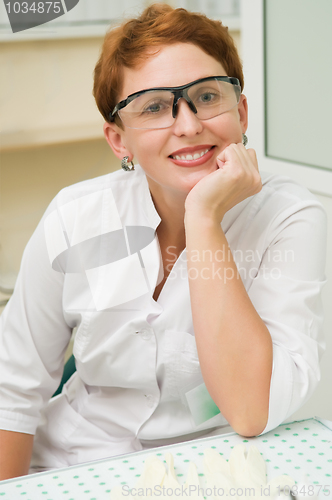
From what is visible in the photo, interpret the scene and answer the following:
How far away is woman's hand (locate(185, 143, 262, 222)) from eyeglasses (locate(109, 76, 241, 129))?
0.11 meters

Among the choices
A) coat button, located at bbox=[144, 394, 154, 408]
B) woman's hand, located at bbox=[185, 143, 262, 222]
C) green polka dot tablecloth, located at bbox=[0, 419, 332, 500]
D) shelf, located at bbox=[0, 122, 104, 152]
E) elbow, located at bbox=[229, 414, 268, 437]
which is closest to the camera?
green polka dot tablecloth, located at bbox=[0, 419, 332, 500]

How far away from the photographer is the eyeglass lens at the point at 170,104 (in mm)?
1075

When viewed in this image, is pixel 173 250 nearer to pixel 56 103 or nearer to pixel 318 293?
pixel 318 293

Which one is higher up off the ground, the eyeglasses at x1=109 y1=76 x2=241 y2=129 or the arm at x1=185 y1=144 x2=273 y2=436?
the eyeglasses at x1=109 y1=76 x2=241 y2=129

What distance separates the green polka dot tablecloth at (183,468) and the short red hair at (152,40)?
2.66 feet

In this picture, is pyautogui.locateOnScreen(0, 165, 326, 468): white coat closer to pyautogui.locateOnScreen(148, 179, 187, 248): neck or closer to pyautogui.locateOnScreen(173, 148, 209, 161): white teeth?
pyautogui.locateOnScreen(148, 179, 187, 248): neck

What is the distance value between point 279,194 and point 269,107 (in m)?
0.98

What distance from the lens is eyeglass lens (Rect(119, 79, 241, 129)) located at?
1.07 meters

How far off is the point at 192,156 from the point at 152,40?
0.90 feet

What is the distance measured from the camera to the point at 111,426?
123 centimetres

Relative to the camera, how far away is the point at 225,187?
1048 mm

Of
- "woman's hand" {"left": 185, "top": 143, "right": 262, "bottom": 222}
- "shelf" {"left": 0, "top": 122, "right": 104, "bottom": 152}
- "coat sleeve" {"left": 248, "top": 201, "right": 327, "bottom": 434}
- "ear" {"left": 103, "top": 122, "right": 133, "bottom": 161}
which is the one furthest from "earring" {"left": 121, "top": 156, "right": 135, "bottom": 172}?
"shelf" {"left": 0, "top": 122, "right": 104, "bottom": 152}

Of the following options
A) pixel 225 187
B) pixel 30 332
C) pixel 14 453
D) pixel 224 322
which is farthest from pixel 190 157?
pixel 14 453

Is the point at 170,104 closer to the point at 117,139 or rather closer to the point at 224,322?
the point at 117,139
